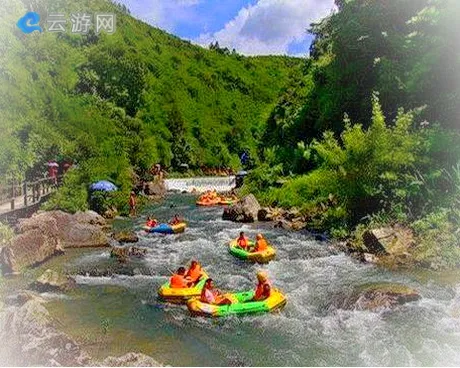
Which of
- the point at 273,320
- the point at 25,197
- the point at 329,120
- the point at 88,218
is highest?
the point at 329,120

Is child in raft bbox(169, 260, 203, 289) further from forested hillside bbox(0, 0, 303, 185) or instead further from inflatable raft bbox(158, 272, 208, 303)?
forested hillside bbox(0, 0, 303, 185)

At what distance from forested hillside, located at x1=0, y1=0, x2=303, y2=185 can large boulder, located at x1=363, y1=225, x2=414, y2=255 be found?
37.8 ft

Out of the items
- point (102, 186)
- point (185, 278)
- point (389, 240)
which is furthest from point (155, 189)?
point (185, 278)

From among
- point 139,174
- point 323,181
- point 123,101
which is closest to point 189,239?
point 323,181

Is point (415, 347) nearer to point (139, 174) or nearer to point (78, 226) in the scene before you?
point (78, 226)

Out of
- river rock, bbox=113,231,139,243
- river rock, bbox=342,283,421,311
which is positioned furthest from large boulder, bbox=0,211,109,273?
river rock, bbox=342,283,421,311

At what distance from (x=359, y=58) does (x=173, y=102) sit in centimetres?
4160

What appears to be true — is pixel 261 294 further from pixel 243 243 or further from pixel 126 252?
pixel 126 252

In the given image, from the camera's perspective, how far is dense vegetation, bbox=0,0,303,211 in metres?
28.1

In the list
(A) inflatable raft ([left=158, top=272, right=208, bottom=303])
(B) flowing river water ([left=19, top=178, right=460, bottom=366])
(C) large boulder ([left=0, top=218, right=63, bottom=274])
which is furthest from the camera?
(C) large boulder ([left=0, top=218, right=63, bottom=274])

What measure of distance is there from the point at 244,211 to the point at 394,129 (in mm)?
9435

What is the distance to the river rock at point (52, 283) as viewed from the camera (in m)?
15.8

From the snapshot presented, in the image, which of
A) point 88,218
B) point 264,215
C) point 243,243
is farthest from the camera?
point 264,215

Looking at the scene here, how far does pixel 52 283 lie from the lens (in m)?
15.9
